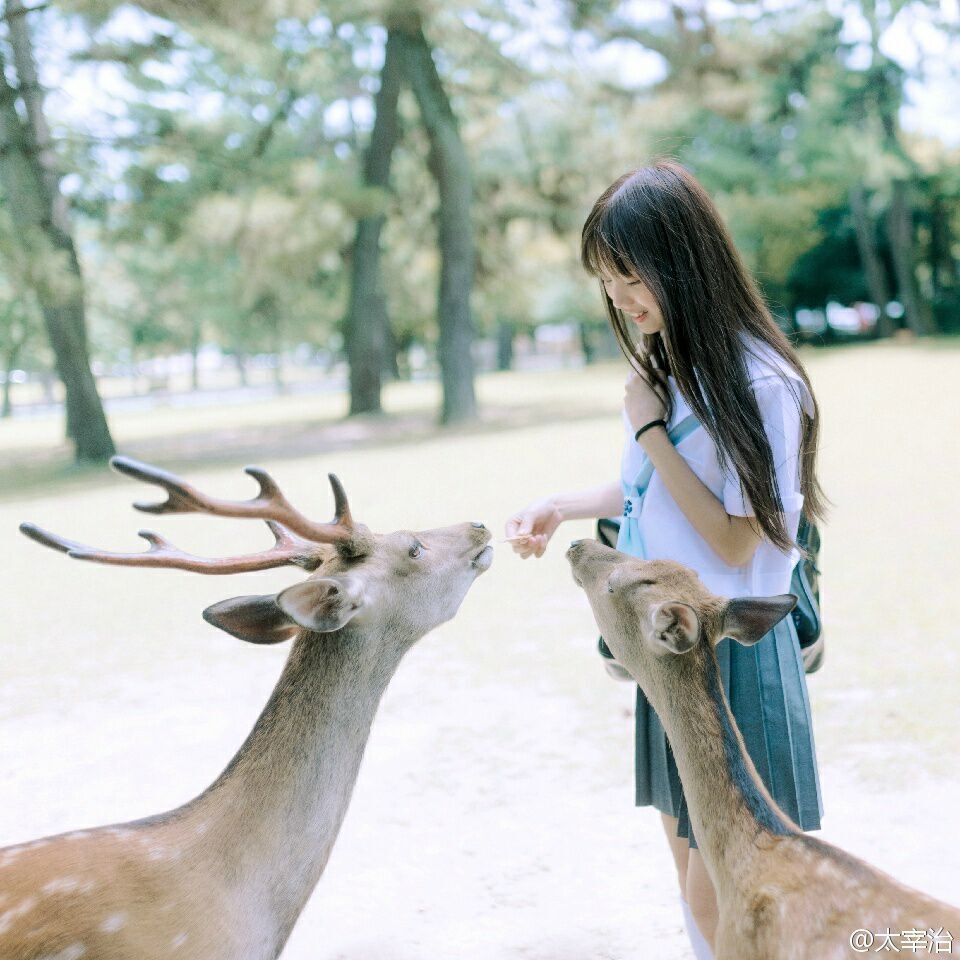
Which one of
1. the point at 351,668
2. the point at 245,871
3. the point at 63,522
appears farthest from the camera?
the point at 63,522

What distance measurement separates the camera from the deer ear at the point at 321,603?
1.60m

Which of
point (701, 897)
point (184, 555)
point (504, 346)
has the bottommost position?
point (504, 346)

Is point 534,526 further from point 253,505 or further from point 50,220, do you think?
point 50,220

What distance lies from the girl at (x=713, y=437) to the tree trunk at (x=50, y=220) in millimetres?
10653

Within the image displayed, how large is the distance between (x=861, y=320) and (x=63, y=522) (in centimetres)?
2263

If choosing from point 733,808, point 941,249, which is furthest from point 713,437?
point 941,249

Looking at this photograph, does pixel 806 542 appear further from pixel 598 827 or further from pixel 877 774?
pixel 877 774

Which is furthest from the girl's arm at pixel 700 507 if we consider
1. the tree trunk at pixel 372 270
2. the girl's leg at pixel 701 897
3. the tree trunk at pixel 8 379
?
the tree trunk at pixel 8 379

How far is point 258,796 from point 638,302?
0.98m

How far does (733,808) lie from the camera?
1617mm

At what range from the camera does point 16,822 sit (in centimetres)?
343

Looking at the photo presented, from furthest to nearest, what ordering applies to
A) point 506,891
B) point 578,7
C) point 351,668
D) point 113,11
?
point 578,7
point 113,11
point 506,891
point 351,668

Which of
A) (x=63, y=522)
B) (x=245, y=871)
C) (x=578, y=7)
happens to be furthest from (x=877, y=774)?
(x=578, y=7)

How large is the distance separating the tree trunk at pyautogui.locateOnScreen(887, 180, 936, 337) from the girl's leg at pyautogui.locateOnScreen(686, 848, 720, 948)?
22829mm
